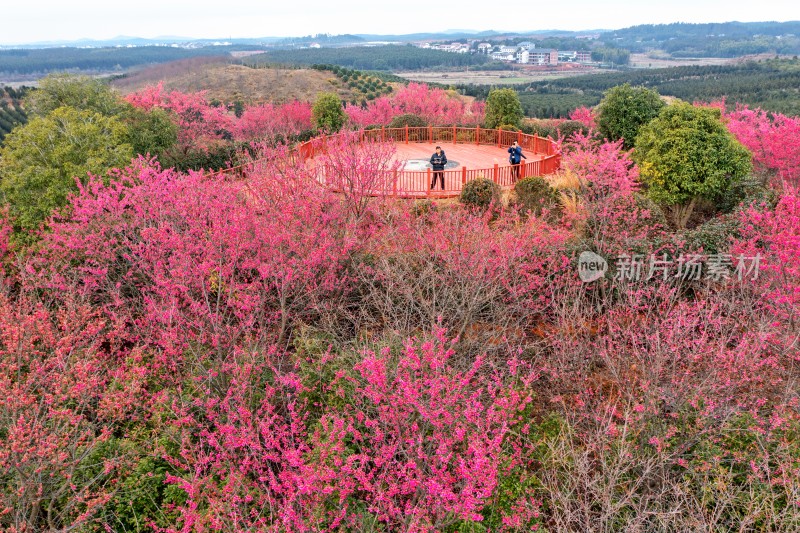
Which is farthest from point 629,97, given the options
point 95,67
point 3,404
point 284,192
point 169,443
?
point 95,67

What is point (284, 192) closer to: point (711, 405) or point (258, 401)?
point (258, 401)

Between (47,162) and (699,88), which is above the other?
(47,162)

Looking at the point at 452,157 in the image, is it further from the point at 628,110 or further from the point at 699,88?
the point at 699,88

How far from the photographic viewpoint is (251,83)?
7169 cm

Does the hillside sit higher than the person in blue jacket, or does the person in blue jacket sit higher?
the hillside

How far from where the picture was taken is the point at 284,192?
1088 centimetres

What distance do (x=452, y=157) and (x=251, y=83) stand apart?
58324mm

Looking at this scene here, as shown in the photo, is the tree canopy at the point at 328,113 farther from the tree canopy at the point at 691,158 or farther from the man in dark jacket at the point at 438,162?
the tree canopy at the point at 691,158

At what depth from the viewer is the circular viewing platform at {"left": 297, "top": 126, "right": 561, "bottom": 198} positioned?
16078mm

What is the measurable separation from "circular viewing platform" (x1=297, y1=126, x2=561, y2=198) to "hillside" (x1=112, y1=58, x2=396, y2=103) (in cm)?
3854

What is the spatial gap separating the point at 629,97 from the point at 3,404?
20539mm

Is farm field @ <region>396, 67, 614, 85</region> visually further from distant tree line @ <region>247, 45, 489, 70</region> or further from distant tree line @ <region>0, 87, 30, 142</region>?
distant tree line @ <region>0, 87, 30, 142</region>

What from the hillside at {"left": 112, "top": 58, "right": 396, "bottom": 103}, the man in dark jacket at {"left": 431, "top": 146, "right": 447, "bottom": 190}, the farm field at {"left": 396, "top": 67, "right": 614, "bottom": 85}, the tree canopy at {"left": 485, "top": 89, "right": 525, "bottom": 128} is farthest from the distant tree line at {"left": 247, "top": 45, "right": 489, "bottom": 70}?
the man in dark jacket at {"left": 431, "top": 146, "right": 447, "bottom": 190}

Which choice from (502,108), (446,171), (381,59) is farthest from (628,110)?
(381,59)
